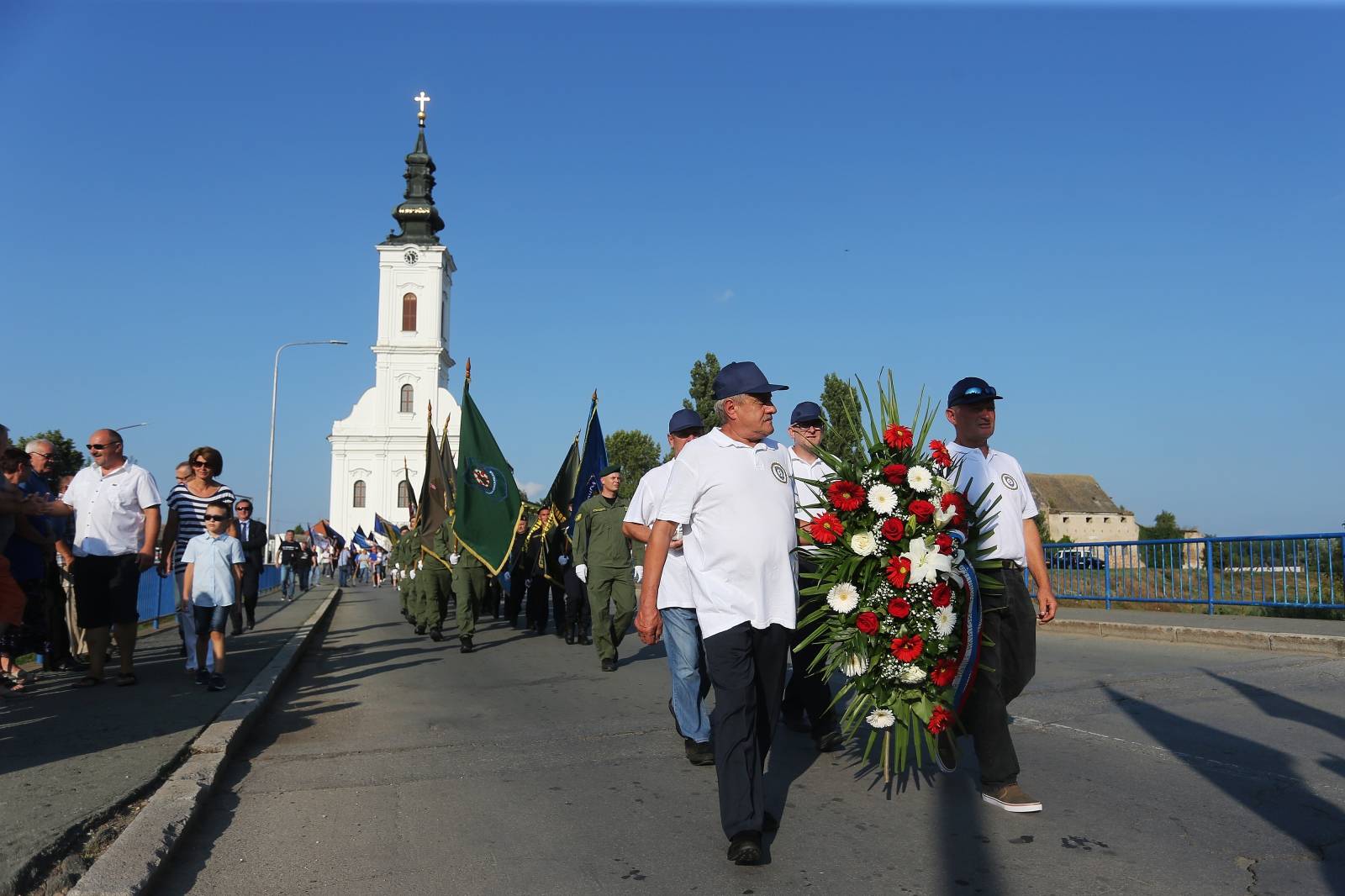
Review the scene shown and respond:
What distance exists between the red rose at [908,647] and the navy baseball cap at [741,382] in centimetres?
117

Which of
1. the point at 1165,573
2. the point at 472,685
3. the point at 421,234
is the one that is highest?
the point at 421,234

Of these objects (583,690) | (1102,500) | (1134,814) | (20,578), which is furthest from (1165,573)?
(1102,500)

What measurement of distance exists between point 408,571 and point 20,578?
9.99 meters

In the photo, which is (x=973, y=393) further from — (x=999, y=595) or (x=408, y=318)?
(x=408, y=318)

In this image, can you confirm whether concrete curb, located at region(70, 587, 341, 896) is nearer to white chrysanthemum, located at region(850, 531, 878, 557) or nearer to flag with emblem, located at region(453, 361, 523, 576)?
white chrysanthemum, located at region(850, 531, 878, 557)

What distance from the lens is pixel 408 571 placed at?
57.8 ft

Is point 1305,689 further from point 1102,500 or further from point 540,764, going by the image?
point 1102,500

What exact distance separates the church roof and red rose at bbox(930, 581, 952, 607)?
91058mm

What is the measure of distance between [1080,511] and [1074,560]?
270ft

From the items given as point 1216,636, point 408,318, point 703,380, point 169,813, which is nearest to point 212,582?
point 169,813

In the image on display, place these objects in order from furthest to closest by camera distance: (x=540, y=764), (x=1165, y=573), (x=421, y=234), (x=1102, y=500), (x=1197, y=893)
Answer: (x=1102, y=500) → (x=421, y=234) → (x=1165, y=573) → (x=540, y=764) → (x=1197, y=893)

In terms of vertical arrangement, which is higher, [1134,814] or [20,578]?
[20,578]

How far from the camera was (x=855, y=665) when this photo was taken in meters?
4.65

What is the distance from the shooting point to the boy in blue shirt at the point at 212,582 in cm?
845
